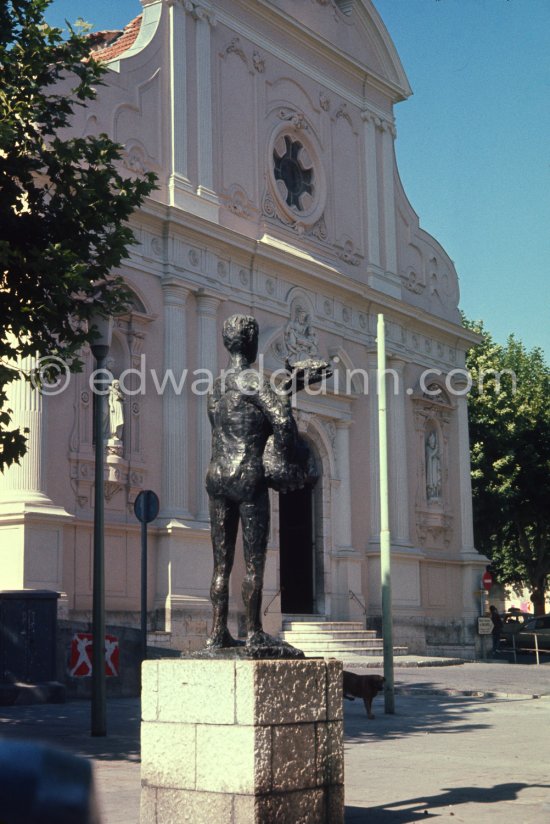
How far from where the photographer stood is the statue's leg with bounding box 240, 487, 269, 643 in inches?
312

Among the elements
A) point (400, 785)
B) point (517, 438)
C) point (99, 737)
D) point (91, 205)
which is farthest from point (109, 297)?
point (517, 438)

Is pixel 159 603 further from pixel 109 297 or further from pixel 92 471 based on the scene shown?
pixel 109 297

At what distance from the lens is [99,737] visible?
12.4 meters

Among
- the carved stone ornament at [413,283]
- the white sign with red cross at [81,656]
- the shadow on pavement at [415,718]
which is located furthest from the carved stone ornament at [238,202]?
the white sign with red cross at [81,656]

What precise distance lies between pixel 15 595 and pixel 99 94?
1092 cm

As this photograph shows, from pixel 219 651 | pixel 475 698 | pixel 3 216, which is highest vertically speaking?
pixel 3 216

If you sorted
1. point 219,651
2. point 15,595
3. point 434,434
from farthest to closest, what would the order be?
1. point 434,434
2. point 15,595
3. point 219,651

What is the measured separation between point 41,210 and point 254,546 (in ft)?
21.0

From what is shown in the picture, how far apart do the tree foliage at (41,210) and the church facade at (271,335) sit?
14.6 feet

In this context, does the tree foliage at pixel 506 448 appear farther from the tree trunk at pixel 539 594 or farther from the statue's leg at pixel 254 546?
the statue's leg at pixel 254 546

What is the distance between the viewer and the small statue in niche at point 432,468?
31.8m

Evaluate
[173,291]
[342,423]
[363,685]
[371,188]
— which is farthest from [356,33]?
[363,685]

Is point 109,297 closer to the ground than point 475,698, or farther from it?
farther from it

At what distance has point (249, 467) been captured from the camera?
312 inches
